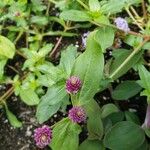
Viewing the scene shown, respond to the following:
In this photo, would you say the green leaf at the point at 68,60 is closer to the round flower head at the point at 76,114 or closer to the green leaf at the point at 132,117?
the round flower head at the point at 76,114

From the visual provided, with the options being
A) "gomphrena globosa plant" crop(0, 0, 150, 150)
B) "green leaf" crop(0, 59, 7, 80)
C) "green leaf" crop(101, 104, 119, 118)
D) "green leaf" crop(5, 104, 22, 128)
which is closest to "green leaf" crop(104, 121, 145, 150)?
"gomphrena globosa plant" crop(0, 0, 150, 150)

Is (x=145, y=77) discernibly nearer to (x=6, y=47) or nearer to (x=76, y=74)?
(x=76, y=74)

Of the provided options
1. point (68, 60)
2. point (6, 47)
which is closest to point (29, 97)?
point (6, 47)

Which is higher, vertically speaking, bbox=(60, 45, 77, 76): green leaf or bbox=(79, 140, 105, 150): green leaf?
bbox=(60, 45, 77, 76): green leaf

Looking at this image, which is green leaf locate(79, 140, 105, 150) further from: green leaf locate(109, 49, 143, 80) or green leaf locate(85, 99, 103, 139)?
green leaf locate(109, 49, 143, 80)

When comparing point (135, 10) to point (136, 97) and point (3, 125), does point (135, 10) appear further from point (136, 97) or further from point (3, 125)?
point (3, 125)

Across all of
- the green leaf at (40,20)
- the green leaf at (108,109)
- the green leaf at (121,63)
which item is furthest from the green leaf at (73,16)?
the green leaf at (40,20)

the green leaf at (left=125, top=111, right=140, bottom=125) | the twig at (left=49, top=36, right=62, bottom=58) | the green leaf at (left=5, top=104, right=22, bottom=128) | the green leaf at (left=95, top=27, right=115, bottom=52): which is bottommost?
the green leaf at (left=125, top=111, right=140, bottom=125)
